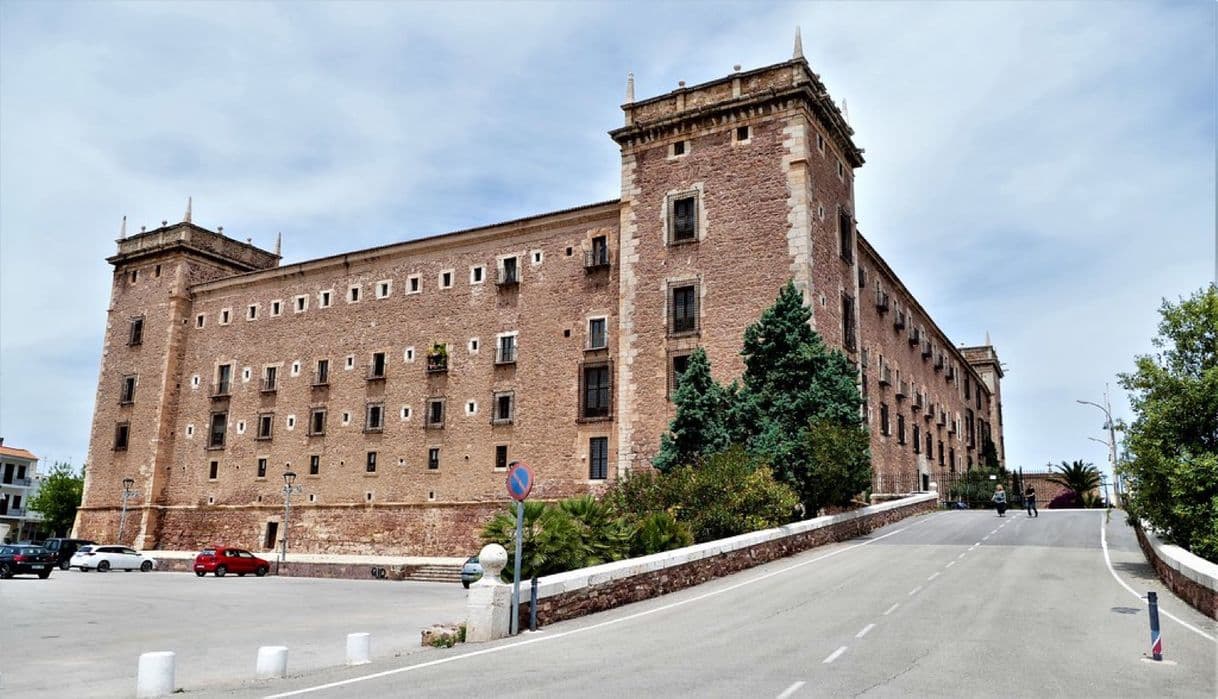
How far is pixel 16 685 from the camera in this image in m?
10.8

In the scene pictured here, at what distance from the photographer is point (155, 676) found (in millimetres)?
9672

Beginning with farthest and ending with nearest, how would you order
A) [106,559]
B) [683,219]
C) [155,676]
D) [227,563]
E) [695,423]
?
[106,559] → [227,563] → [683,219] → [695,423] → [155,676]

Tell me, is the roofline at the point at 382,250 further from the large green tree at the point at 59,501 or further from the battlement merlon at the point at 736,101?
the large green tree at the point at 59,501

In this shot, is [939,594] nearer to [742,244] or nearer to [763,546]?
[763,546]

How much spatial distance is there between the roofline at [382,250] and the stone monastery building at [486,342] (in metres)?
0.13

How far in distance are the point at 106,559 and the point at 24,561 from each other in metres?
7.72

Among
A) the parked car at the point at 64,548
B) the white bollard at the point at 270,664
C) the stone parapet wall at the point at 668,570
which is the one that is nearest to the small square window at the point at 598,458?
the stone parapet wall at the point at 668,570

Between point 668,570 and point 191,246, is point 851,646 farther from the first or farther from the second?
point 191,246

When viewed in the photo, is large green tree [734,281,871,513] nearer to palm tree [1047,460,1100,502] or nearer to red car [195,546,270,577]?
red car [195,546,270,577]

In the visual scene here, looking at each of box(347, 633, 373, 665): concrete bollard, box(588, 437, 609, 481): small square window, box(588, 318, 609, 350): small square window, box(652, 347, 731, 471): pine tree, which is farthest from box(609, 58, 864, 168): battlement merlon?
box(347, 633, 373, 665): concrete bollard

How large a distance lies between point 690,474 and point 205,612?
12967 mm

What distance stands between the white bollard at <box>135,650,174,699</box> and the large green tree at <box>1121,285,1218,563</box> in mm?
18061

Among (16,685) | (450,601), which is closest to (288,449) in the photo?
(450,601)

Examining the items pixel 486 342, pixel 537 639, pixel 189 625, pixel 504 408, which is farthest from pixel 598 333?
pixel 537 639
